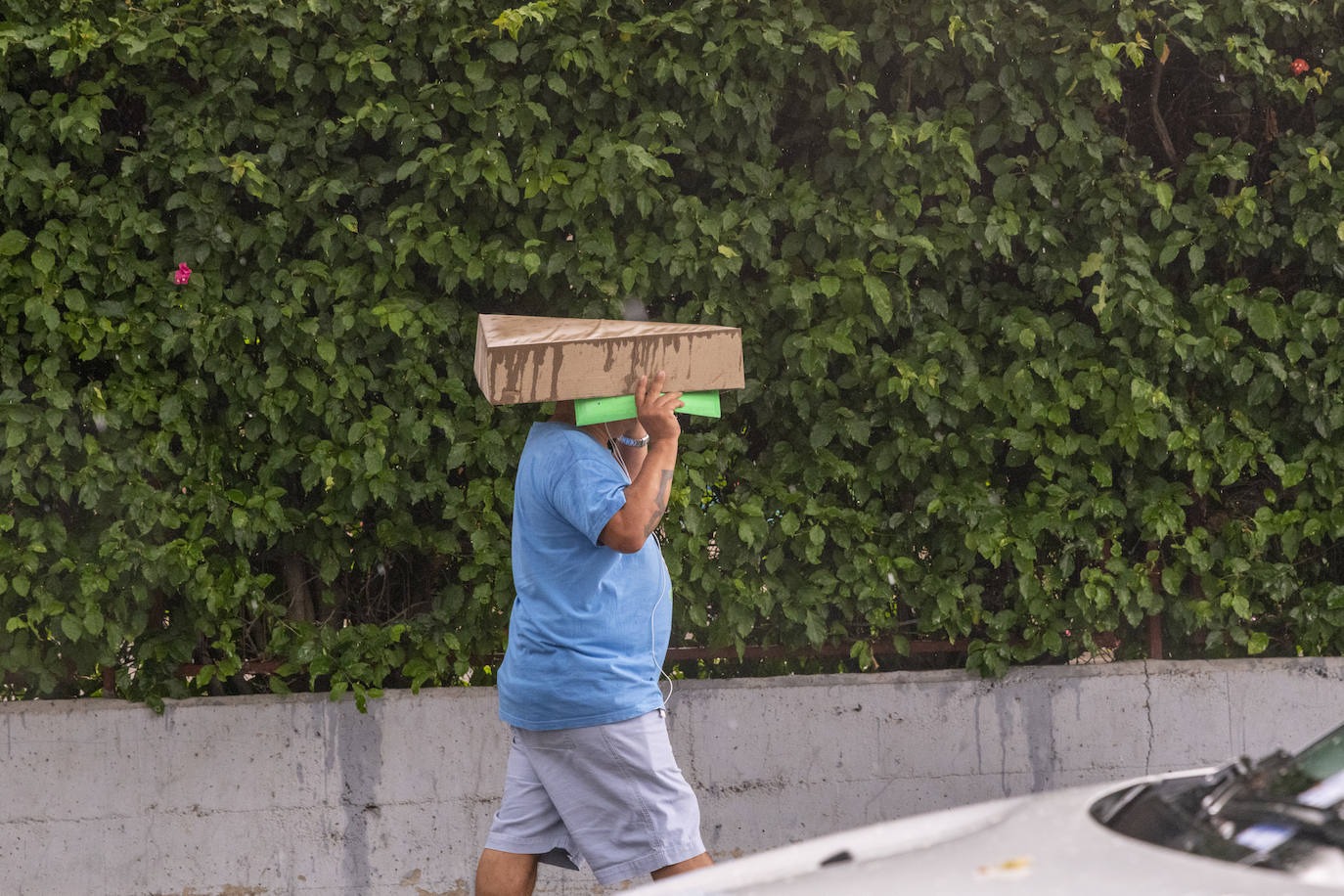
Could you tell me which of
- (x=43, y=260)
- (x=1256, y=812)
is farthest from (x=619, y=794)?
(x=43, y=260)

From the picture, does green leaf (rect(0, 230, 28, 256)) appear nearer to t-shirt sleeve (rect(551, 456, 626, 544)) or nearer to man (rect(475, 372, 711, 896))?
man (rect(475, 372, 711, 896))

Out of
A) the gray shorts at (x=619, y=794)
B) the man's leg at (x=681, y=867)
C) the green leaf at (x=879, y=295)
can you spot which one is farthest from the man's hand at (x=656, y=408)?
the green leaf at (x=879, y=295)

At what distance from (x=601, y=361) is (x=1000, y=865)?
1.63 meters

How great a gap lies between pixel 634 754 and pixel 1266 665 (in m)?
2.57

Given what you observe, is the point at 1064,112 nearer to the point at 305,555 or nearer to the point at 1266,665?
the point at 1266,665

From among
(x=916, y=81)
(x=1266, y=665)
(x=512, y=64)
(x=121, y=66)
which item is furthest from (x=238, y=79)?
(x=1266, y=665)

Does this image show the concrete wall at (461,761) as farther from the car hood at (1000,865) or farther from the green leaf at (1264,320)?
the car hood at (1000,865)

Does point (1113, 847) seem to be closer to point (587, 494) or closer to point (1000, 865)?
point (1000, 865)

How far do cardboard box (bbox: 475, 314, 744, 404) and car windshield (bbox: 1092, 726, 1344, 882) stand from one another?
1450 millimetres

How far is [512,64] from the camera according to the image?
4273 mm

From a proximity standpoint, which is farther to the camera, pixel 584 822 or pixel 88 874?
pixel 88 874

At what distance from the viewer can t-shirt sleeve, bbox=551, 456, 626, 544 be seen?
3176mm

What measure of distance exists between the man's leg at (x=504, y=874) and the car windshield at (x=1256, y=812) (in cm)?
164

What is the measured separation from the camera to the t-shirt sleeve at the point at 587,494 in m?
3.18
